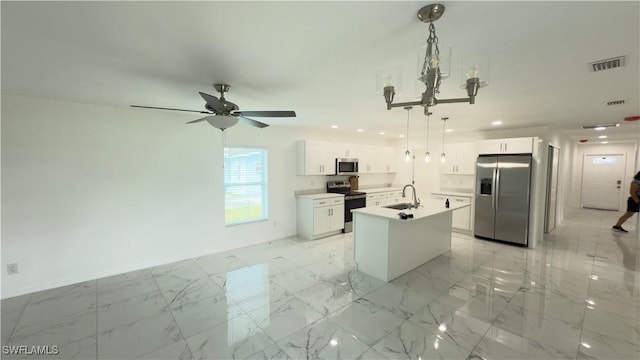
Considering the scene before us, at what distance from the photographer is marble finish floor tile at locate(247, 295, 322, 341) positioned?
7.96 ft

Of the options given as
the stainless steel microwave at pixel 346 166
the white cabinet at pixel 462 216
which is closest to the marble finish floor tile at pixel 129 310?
the stainless steel microwave at pixel 346 166

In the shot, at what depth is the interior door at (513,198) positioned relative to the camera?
4.80 meters

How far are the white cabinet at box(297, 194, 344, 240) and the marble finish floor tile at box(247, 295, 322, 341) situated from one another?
2436 mm

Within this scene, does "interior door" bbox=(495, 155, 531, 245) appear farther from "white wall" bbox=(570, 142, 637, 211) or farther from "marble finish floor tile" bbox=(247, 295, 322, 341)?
"white wall" bbox=(570, 142, 637, 211)

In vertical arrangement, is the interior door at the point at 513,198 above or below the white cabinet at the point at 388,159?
below

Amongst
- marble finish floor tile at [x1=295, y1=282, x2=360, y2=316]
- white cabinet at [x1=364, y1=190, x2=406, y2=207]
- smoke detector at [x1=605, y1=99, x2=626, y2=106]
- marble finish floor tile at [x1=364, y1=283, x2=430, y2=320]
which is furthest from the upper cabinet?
smoke detector at [x1=605, y1=99, x2=626, y2=106]

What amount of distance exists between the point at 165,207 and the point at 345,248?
10.3ft

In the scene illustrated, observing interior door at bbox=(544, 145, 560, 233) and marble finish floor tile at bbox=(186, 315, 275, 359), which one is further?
interior door at bbox=(544, 145, 560, 233)

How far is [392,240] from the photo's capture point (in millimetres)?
3480

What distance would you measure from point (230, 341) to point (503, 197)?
5335 millimetres

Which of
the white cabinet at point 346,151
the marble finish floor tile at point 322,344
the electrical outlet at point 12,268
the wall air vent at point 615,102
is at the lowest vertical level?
the marble finish floor tile at point 322,344

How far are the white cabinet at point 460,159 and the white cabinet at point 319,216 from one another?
2660 mm

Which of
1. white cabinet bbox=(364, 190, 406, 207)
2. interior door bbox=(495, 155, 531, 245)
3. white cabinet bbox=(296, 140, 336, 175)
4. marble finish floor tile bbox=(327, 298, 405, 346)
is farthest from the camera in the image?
white cabinet bbox=(364, 190, 406, 207)

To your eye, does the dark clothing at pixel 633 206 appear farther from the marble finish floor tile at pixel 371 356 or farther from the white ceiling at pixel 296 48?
the marble finish floor tile at pixel 371 356
